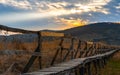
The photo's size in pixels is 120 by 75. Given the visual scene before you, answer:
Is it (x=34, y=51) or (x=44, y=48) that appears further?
(x=44, y=48)

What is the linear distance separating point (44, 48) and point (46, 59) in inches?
13.4

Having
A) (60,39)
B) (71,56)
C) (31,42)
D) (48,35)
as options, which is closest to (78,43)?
(71,56)

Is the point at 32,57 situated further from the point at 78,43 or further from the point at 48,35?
the point at 78,43

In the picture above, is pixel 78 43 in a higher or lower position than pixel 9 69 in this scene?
lower

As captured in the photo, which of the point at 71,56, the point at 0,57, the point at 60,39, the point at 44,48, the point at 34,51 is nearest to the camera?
the point at 0,57

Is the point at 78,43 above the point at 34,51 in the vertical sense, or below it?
below

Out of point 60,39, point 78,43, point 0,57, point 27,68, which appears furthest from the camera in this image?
point 78,43

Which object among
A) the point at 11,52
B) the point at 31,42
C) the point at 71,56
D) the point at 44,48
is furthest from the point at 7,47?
the point at 71,56

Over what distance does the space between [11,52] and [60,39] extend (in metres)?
6.24

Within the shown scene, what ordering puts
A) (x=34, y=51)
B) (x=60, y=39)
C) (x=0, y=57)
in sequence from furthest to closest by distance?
(x=60, y=39) < (x=34, y=51) < (x=0, y=57)

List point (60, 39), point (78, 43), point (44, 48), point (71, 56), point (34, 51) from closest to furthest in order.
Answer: point (34, 51)
point (44, 48)
point (60, 39)
point (71, 56)
point (78, 43)

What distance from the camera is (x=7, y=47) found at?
8.81 m

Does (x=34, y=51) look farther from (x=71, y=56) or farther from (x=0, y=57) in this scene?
(x=71, y=56)

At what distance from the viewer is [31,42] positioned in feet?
34.9
